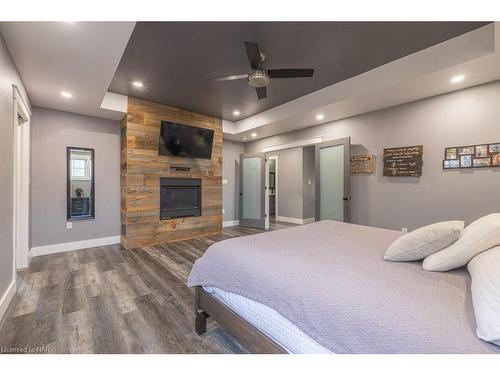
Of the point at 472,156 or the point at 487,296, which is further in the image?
the point at 472,156

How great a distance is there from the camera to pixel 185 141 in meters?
4.45

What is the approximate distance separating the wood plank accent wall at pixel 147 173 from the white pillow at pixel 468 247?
13.2 ft

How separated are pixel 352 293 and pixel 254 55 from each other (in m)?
2.21

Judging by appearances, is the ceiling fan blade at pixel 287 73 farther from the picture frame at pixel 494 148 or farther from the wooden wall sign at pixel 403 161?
the picture frame at pixel 494 148

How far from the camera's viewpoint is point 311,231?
225 centimetres

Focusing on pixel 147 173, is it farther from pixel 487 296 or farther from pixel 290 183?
pixel 487 296

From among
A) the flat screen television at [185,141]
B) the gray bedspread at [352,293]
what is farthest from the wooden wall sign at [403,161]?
the flat screen television at [185,141]

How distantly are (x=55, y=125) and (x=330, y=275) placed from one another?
15.4 ft

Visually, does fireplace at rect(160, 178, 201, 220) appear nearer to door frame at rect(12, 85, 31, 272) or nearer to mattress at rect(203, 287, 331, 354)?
door frame at rect(12, 85, 31, 272)

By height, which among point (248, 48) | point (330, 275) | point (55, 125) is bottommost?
point (330, 275)

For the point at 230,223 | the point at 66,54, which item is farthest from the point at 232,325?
the point at 230,223

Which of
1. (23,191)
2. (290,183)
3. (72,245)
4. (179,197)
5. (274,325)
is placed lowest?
(72,245)

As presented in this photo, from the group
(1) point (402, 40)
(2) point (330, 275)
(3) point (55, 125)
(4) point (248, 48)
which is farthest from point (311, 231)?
(3) point (55, 125)
